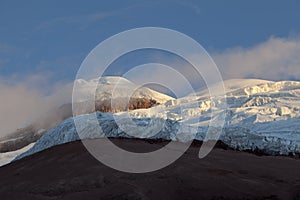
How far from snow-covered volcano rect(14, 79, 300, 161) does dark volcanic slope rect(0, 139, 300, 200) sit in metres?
7.86

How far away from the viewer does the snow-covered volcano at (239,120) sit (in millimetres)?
27406

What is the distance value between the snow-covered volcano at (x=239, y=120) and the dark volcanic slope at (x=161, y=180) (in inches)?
309

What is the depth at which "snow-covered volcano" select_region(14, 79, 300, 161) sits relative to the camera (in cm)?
2741

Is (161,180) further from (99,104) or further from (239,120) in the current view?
(99,104)

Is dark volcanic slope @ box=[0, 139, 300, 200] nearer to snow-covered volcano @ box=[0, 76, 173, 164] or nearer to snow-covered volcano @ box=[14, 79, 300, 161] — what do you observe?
snow-covered volcano @ box=[14, 79, 300, 161]

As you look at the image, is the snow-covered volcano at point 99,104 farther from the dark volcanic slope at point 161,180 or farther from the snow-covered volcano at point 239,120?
the dark volcanic slope at point 161,180

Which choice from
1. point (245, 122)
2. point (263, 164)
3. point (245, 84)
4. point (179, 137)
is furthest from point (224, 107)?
point (263, 164)

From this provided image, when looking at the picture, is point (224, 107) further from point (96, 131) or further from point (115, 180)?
point (115, 180)

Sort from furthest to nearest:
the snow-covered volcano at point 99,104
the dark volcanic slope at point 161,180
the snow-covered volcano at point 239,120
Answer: the snow-covered volcano at point 99,104, the snow-covered volcano at point 239,120, the dark volcanic slope at point 161,180

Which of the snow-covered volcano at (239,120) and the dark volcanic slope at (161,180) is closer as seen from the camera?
the dark volcanic slope at (161,180)

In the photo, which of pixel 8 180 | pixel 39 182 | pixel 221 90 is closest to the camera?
pixel 39 182

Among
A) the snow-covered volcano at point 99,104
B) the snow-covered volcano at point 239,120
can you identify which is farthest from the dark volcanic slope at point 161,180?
the snow-covered volcano at point 99,104

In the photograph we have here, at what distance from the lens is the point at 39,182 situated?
1598 cm

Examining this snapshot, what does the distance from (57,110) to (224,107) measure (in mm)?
39681
